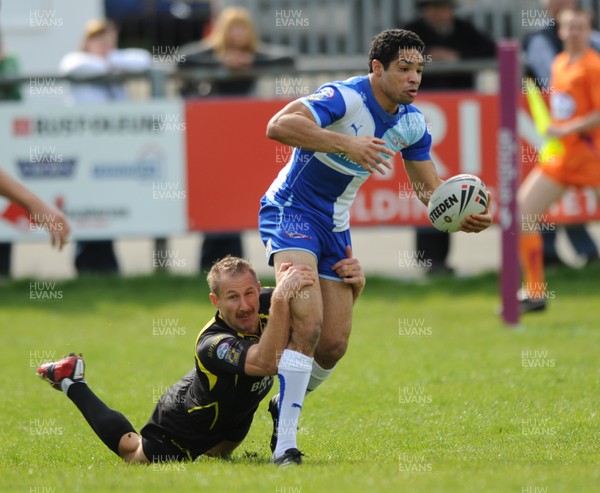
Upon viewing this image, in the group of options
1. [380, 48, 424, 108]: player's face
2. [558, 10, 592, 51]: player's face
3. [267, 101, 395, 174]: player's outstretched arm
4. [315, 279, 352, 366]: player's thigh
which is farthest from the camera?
[558, 10, 592, 51]: player's face

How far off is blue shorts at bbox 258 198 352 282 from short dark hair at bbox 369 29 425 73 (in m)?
1.02

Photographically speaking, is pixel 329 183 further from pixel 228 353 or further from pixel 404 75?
pixel 228 353

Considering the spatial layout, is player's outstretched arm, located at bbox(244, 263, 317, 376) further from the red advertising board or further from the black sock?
the red advertising board

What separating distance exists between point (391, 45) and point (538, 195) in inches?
221

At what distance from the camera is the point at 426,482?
620 centimetres

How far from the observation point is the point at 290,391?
7.16 m

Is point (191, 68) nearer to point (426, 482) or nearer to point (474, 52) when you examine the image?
point (474, 52)

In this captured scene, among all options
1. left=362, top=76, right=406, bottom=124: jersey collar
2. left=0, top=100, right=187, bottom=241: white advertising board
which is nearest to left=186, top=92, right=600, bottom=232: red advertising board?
left=0, top=100, right=187, bottom=241: white advertising board

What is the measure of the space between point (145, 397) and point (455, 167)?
622 centimetres

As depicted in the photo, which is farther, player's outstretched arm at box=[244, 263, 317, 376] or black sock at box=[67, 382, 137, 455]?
black sock at box=[67, 382, 137, 455]

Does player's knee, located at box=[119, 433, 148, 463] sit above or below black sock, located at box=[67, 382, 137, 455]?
below

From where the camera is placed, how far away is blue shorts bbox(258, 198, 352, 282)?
7395 mm

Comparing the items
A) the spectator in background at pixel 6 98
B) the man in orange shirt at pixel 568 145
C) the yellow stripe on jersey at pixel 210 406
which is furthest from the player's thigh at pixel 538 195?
the spectator in background at pixel 6 98

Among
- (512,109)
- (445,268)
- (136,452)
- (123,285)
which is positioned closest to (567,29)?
(512,109)
